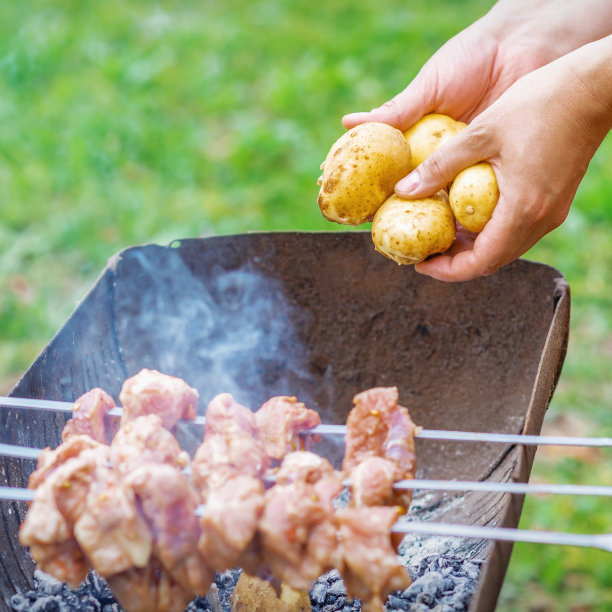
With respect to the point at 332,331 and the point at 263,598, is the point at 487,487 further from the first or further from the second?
the point at 332,331

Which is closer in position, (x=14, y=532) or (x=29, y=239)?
(x=14, y=532)

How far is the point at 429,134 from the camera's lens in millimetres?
2377

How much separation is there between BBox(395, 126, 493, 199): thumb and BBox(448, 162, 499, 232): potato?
3cm

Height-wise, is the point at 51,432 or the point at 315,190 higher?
the point at 315,190

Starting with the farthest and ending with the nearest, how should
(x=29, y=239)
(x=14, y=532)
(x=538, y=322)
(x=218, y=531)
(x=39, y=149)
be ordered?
(x=39, y=149), (x=29, y=239), (x=538, y=322), (x=14, y=532), (x=218, y=531)

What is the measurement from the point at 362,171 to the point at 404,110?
0.43 m

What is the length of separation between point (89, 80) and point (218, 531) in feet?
19.3

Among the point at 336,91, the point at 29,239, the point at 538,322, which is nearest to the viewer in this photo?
the point at 538,322

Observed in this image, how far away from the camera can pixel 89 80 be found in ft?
21.5

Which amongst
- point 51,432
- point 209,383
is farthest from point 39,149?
point 51,432

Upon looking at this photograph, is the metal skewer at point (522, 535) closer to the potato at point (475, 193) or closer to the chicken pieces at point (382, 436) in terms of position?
the chicken pieces at point (382, 436)

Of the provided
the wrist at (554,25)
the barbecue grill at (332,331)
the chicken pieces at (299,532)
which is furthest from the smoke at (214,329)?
the wrist at (554,25)

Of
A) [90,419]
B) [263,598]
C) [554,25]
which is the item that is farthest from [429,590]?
[554,25]

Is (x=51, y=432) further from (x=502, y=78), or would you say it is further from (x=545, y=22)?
(x=545, y=22)
